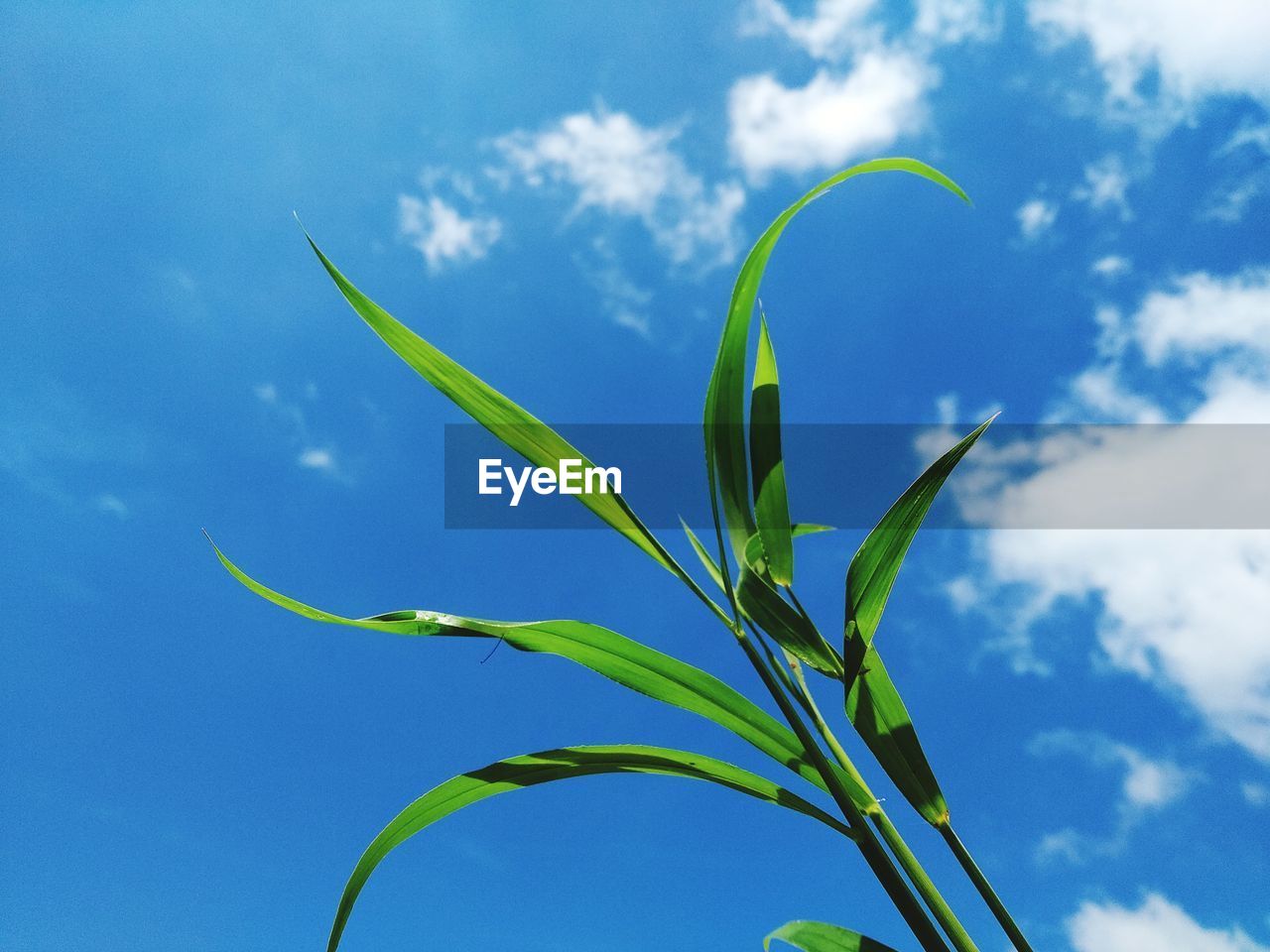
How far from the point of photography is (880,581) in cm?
58

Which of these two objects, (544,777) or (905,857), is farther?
(544,777)

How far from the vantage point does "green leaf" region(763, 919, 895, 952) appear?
58cm

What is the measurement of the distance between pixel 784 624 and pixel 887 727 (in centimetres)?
10

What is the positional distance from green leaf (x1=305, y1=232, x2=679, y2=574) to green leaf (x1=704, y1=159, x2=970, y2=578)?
0.22ft

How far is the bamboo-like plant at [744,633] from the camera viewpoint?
57cm

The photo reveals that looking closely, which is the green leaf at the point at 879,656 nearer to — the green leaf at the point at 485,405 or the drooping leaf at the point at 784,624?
the drooping leaf at the point at 784,624

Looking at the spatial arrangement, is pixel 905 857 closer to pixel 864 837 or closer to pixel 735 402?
pixel 864 837

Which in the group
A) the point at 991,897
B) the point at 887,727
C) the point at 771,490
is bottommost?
the point at 991,897

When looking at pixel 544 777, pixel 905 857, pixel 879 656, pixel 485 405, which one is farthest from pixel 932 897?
pixel 485 405

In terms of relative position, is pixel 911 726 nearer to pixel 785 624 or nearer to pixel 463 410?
pixel 785 624

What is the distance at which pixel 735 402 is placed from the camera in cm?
64

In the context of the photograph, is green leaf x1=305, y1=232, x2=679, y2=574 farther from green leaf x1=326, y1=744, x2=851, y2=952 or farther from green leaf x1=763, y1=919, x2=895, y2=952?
green leaf x1=763, y1=919, x2=895, y2=952

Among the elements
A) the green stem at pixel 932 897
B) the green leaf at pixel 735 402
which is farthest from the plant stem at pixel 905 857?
the green leaf at pixel 735 402

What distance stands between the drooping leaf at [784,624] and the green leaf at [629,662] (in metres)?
0.05
